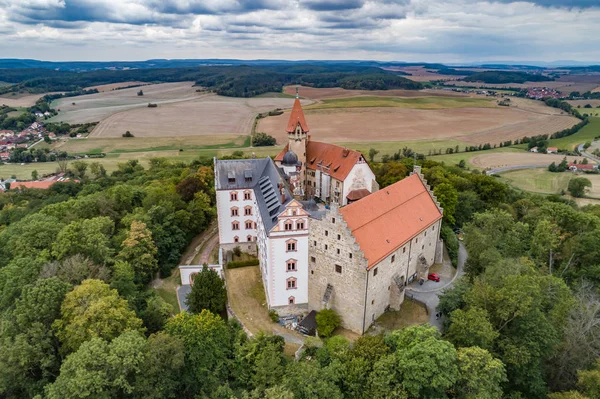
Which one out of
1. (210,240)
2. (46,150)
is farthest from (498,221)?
(46,150)

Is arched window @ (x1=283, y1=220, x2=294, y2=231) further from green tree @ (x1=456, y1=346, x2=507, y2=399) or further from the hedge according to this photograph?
the hedge

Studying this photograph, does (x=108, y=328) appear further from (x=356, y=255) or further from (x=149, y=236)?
(x=356, y=255)

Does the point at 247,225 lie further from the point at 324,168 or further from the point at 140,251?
the point at 324,168

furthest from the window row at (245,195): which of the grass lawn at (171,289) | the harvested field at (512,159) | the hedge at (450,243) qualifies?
the harvested field at (512,159)

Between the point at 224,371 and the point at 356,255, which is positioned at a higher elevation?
the point at 356,255

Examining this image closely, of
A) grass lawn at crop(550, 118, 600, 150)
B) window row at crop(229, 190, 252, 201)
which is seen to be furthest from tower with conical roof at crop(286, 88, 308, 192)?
grass lawn at crop(550, 118, 600, 150)
